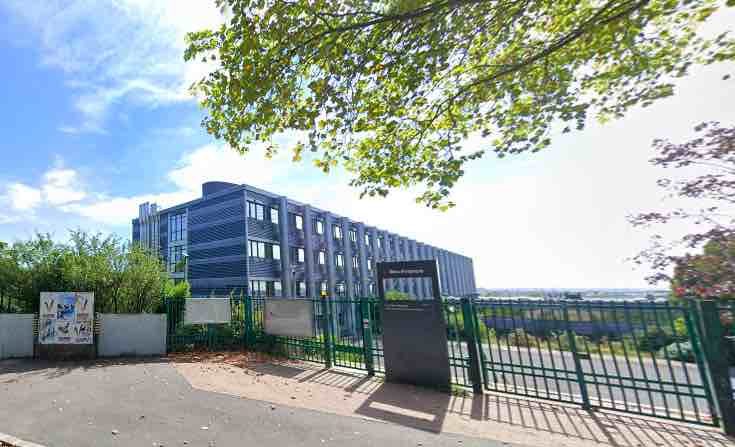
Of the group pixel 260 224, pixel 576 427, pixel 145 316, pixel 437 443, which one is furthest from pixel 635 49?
pixel 260 224

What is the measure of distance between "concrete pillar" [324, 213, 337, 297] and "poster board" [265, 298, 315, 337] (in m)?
31.6

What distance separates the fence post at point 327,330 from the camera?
8906 mm

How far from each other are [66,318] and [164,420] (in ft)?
24.0

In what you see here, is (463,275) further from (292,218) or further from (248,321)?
(248,321)

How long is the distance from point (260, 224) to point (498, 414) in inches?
1263

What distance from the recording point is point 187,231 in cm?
3841

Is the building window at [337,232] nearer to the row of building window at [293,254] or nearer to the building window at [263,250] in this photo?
the row of building window at [293,254]

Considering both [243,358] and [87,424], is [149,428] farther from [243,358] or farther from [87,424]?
[243,358]

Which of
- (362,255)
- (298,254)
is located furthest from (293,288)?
Answer: (362,255)

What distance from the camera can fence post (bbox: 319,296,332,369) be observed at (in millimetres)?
8906

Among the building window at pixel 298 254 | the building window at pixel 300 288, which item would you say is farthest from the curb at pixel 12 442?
the building window at pixel 298 254

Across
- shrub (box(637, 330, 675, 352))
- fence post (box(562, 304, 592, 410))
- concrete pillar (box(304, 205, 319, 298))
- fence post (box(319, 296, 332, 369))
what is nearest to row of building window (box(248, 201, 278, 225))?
concrete pillar (box(304, 205, 319, 298))

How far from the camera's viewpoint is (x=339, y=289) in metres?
43.4

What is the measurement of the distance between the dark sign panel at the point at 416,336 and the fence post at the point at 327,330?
6.65 ft
